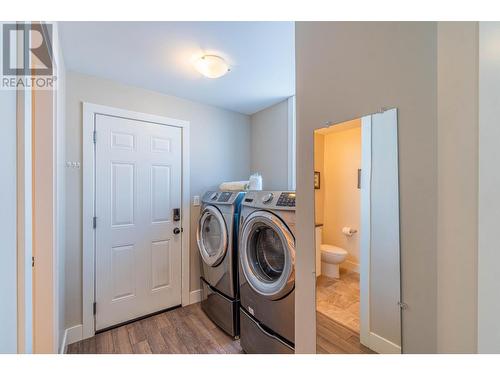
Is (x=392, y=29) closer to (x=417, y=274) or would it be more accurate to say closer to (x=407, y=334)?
(x=417, y=274)

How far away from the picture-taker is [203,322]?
209 centimetres

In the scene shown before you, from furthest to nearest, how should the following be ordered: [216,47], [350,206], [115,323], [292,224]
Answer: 1. [115,323]
2. [216,47]
3. [292,224]
4. [350,206]

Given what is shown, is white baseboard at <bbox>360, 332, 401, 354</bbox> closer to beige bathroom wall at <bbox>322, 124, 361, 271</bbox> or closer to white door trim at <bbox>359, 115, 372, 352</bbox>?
white door trim at <bbox>359, 115, 372, 352</bbox>

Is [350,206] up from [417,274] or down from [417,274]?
up

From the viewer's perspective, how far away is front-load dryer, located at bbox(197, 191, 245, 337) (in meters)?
1.87

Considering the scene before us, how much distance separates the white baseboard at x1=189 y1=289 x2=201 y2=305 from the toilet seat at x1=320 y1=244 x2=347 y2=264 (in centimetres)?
198

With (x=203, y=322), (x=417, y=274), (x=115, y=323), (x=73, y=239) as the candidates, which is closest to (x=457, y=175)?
(x=417, y=274)

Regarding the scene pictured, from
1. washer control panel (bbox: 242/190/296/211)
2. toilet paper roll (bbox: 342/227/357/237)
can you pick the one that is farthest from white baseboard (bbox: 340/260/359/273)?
washer control panel (bbox: 242/190/296/211)

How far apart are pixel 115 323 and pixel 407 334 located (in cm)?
236

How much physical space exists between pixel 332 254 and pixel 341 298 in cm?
19

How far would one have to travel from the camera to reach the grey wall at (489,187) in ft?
1.65

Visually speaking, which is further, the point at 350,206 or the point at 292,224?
the point at 292,224

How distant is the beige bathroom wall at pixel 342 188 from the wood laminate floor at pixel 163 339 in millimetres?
1439

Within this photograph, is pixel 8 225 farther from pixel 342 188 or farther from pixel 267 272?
pixel 267 272
